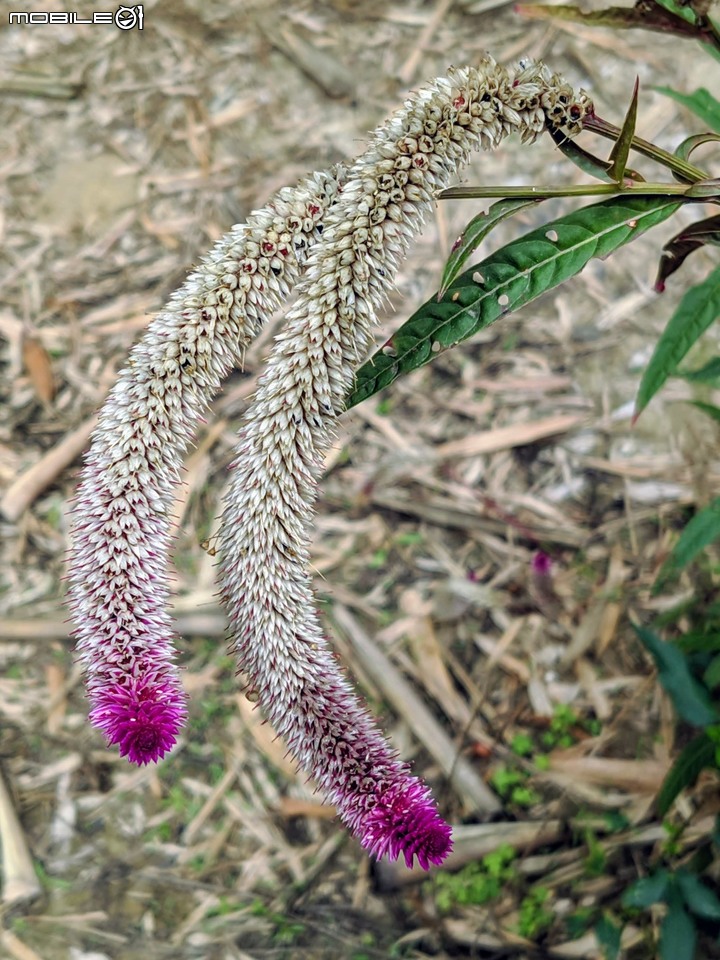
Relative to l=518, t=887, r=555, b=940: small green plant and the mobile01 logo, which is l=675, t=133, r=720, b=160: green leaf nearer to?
l=518, t=887, r=555, b=940: small green plant

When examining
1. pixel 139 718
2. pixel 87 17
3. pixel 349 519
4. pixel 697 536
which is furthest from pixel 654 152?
pixel 87 17

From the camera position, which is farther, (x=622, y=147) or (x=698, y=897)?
(x=698, y=897)

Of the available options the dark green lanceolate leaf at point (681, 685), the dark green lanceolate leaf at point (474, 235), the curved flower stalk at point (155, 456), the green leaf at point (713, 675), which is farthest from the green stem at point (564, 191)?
the green leaf at point (713, 675)

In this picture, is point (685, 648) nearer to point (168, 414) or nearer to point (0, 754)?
point (168, 414)

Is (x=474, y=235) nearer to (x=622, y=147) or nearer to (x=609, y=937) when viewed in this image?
(x=622, y=147)

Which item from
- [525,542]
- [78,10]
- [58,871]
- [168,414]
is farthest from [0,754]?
[78,10]

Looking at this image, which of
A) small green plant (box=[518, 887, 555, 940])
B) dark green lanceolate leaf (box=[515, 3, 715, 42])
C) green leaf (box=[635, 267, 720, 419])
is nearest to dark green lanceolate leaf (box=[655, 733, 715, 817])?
small green plant (box=[518, 887, 555, 940])

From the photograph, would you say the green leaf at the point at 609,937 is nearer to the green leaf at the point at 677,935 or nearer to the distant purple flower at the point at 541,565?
the green leaf at the point at 677,935
